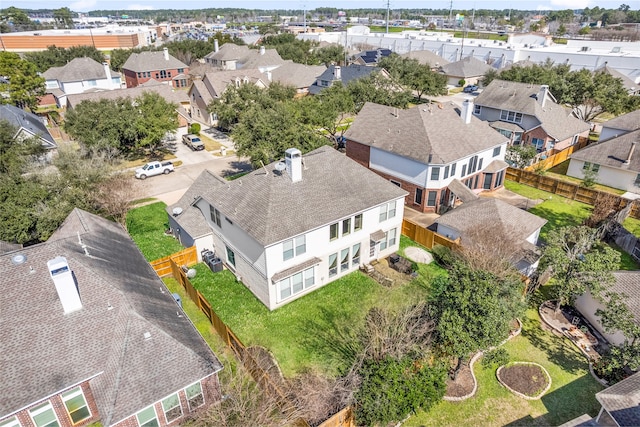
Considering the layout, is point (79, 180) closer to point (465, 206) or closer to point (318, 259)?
point (318, 259)

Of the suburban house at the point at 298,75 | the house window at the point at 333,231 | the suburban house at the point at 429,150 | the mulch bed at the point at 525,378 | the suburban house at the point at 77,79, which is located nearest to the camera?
the mulch bed at the point at 525,378

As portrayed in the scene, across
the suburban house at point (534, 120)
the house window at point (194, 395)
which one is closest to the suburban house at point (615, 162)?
the suburban house at point (534, 120)

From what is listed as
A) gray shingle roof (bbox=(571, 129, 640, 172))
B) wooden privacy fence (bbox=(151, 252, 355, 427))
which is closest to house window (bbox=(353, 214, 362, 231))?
wooden privacy fence (bbox=(151, 252, 355, 427))

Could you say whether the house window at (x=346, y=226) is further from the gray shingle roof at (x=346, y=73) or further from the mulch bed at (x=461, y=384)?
the gray shingle roof at (x=346, y=73)

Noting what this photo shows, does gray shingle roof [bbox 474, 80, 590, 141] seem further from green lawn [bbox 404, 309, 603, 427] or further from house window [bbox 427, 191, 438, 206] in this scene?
green lawn [bbox 404, 309, 603, 427]

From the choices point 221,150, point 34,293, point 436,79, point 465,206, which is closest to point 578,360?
point 465,206
